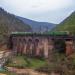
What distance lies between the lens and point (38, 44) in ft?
380

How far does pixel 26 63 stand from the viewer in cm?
10456

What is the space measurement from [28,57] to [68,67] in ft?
75.3

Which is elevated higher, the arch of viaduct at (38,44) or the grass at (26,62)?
the arch of viaduct at (38,44)

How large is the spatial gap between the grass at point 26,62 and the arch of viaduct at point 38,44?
484 centimetres

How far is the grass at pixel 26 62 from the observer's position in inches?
4031

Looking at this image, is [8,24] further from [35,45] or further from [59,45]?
[59,45]

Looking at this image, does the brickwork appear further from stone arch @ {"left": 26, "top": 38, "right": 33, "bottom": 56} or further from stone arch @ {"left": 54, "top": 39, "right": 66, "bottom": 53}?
stone arch @ {"left": 54, "top": 39, "right": 66, "bottom": 53}

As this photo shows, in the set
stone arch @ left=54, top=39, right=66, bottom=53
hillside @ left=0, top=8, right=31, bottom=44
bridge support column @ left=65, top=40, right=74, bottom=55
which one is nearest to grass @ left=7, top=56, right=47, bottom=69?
stone arch @ left=54, top=39, right=66, bottom=53

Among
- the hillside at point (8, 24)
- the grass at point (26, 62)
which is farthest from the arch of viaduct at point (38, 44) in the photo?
the hillside at point (8, 24)

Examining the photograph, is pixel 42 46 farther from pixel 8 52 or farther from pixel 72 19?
pixel 72 19

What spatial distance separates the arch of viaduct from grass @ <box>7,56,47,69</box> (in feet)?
15.9

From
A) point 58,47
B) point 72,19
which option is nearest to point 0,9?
point 72,19

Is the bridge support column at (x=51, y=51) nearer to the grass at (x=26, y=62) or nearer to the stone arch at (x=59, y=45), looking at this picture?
the stone arch at (x=59, y=45)

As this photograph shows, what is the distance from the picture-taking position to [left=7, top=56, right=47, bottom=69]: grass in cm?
10238
